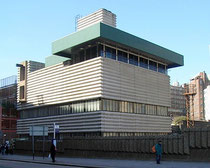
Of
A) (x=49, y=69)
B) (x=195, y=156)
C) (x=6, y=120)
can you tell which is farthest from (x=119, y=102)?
(x=6, y=120)

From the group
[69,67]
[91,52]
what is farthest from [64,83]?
[91,52]

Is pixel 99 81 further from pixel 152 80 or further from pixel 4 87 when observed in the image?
pixel 4 87

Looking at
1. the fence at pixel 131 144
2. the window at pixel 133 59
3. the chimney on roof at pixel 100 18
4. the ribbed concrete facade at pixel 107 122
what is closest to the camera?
the fence at pixel 131 144

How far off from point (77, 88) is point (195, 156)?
3002 centimetres

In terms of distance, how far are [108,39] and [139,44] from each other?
7778 millimetres

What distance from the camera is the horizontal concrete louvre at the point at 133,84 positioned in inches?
1934

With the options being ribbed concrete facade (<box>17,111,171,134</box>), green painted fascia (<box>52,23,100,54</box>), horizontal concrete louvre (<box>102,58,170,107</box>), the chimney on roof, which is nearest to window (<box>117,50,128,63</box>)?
horizontal concrete louvre (<box>102,58,170,107</box>)

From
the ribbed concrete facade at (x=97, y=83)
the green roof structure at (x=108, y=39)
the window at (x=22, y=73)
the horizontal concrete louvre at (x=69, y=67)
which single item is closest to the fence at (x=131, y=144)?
the ribbed concrete facade at (x=97, y=83)

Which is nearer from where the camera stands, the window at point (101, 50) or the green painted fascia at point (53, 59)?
the window at point (101, 50)

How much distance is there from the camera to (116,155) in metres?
30.4

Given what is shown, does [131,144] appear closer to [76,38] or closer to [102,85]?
[102,85]

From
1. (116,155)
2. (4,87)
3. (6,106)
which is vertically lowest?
(116,155)

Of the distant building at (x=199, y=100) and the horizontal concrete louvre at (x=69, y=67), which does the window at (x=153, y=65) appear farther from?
the distant building at (x=199, y=100)

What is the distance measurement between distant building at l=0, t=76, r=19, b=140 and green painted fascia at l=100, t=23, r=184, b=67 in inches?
1760
